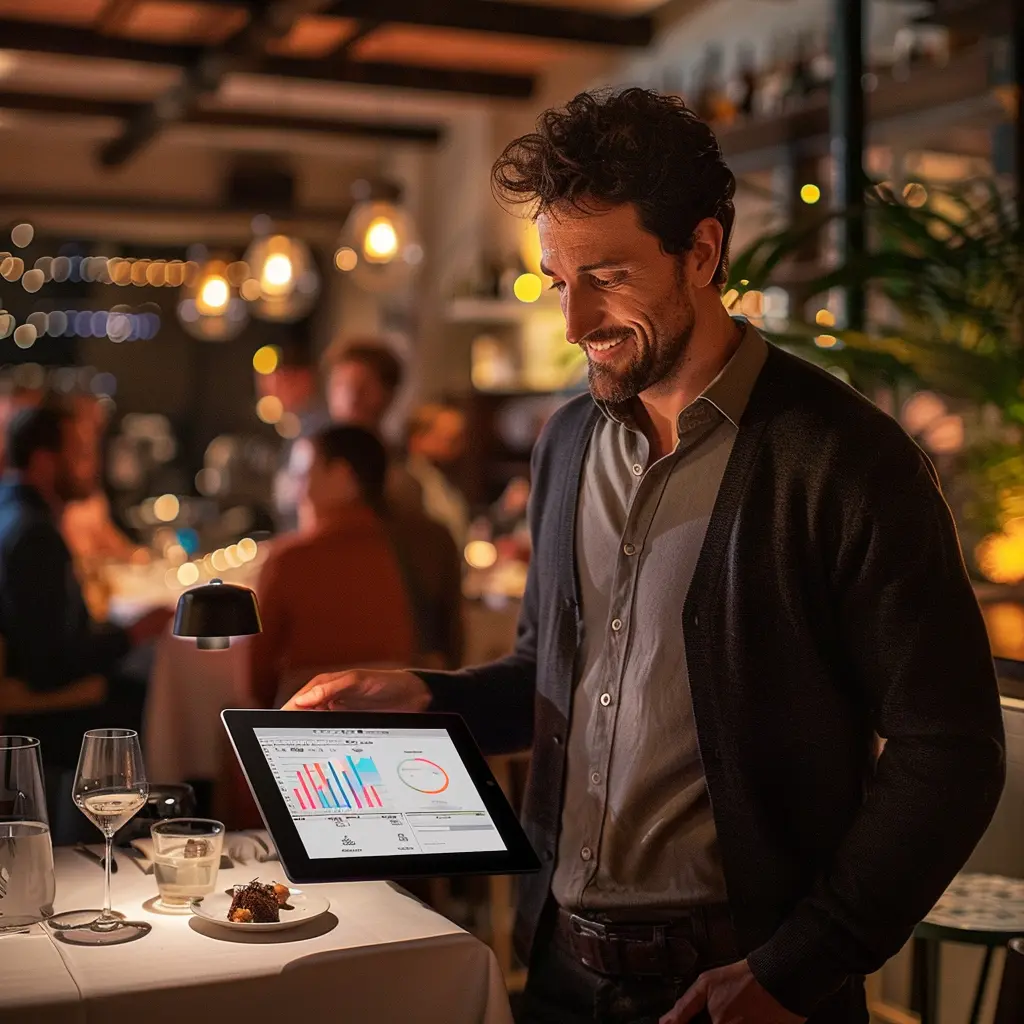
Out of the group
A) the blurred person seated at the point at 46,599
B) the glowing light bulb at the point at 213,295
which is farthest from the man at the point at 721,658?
the glowing light bulb at the point at 213,295

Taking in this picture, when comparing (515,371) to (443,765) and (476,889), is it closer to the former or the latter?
(476,889)

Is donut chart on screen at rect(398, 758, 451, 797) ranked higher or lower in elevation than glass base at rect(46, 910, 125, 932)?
higher

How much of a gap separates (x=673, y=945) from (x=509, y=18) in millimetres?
5887

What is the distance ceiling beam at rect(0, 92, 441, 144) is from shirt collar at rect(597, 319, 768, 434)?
761 cm

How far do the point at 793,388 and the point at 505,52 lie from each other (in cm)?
668

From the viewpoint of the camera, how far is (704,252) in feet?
5.26

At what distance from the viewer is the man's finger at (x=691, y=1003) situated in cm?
148

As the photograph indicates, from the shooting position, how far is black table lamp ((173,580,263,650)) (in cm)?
187

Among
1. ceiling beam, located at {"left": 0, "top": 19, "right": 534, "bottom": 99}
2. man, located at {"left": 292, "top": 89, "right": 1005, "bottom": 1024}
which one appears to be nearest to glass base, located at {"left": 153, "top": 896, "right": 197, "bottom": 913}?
man, located at {"left": 292, "top": 89, "right": 1005, "bottom": 1024}

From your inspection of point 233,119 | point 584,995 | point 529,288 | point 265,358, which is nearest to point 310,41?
point 233,119

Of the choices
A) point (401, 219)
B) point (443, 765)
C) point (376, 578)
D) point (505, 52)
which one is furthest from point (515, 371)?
point (443, 765)

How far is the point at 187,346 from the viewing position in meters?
10.9

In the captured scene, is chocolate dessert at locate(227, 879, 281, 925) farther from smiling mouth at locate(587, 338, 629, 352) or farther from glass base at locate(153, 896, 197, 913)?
smiling mouth at locate(587, 338, 629, 352)

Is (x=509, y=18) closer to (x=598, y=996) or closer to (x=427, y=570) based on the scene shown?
(x=427, y=570)
